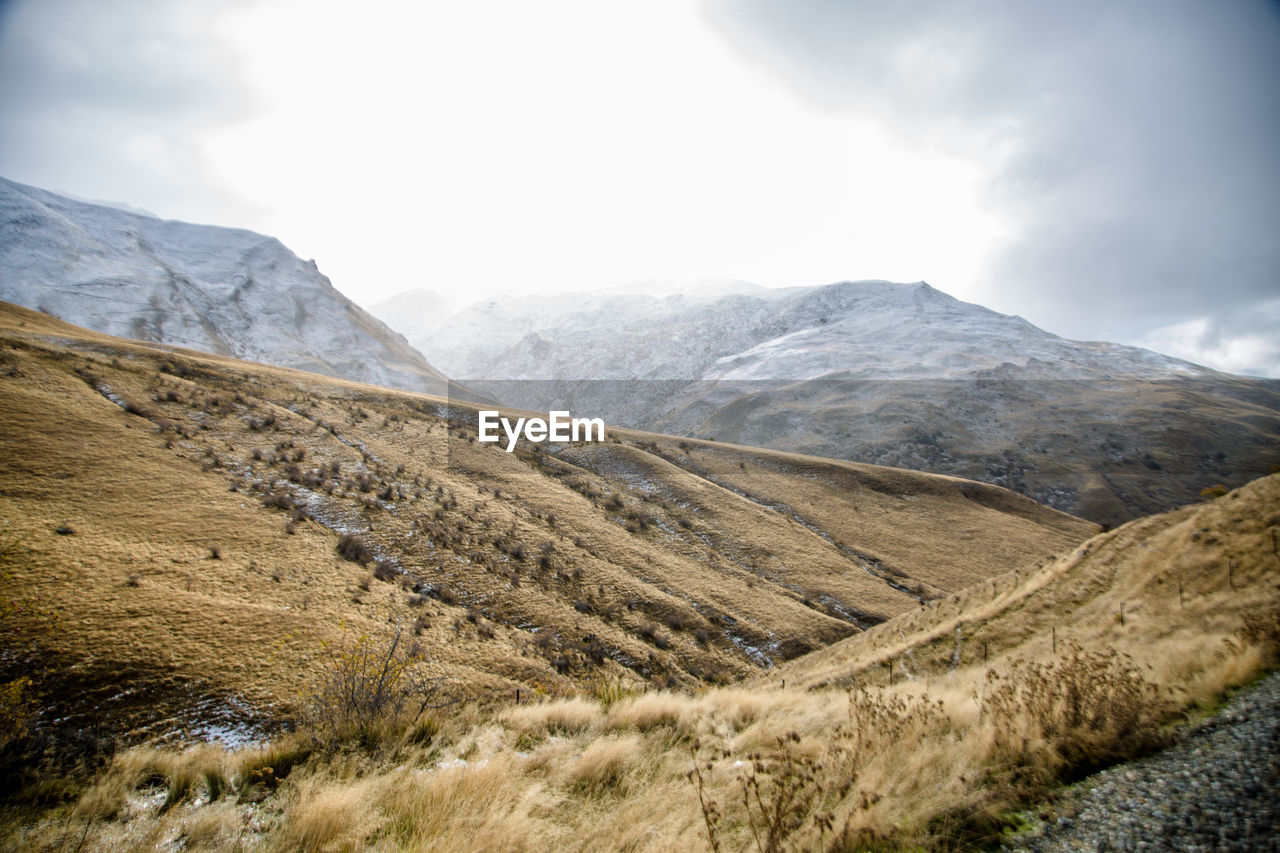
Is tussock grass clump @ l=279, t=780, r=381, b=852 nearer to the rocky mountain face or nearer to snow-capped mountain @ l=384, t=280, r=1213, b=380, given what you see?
the rocky mountain face

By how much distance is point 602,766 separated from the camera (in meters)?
6.26

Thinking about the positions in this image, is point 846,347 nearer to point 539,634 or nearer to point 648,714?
point 539,634

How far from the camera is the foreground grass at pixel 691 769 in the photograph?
14.8 ft

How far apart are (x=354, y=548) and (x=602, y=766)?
46.7ft

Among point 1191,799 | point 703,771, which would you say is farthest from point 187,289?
point 1191,799

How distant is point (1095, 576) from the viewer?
15.4 m

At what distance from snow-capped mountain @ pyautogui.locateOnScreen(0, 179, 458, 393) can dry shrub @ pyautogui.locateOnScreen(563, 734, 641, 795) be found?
4785 inches

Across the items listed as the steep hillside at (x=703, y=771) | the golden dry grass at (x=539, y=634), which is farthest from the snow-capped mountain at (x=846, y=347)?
the steep hillside at (x=703, y=771)

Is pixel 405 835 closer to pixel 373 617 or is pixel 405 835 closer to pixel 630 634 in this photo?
pixel 373 617

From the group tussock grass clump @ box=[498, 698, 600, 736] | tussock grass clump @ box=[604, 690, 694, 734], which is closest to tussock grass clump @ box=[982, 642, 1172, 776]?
tussock grass clump @ box=[604, 690, 694, 734]

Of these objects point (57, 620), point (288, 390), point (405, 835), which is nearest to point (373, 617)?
point (57, 620)

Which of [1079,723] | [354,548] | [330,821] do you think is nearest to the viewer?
[330,821]

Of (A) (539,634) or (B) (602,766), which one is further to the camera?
(A) (539,634)

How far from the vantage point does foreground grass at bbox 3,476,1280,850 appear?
452cm
